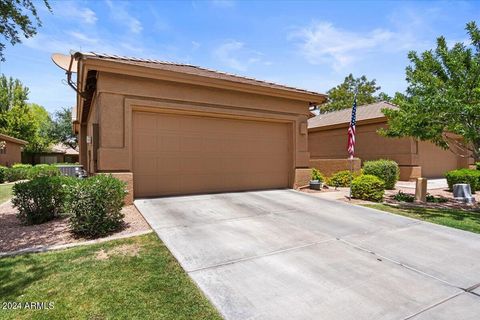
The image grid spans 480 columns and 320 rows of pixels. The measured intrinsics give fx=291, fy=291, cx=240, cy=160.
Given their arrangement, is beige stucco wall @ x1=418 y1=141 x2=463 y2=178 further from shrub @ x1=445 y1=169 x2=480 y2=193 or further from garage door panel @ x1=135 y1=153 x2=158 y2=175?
garage door panel @ x1=135 y1=153 x2=158 y2=175

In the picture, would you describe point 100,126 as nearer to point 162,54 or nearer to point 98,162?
point 98,162

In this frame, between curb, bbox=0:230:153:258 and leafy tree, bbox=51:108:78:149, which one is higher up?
leafy tree, bbox=51:108:78:149

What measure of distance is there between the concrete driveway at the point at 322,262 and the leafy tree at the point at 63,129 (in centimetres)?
4197

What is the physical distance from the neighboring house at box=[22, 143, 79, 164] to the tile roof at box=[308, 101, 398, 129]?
1366 inches

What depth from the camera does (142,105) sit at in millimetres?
8281

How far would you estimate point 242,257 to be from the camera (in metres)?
4.51

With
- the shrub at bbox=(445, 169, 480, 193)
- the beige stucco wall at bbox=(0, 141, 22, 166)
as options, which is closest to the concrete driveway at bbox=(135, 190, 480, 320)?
the shrub at bbox=(445, 169, 480, 193)

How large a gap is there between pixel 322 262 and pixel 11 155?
32.6m

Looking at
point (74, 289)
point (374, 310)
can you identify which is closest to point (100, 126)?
point (74, 289)

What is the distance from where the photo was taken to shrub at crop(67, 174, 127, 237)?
18.4ft

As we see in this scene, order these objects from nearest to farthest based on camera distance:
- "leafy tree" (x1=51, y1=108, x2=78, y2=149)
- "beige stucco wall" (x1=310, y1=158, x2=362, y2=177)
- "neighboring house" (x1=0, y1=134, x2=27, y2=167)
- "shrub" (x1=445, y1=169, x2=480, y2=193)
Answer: "shrub" (x1=445, y1=169, x2=480, y2=193)
"beige stucco wall" (x1=310, y1=158, x2=362, y2=177)
"neighboring house" (x1=0, y1=134, x2=27, y2=167)
"leafy tree" (x1=51, y1=108, x2=78, y2=149)

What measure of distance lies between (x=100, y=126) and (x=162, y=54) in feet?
19.8

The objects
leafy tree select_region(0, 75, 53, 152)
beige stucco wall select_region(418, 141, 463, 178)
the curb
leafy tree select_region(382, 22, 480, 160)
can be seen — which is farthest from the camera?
leafy tree select_region(0, 75, 53, 152)

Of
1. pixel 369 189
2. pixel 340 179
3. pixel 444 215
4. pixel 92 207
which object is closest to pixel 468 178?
pixel 340 179
